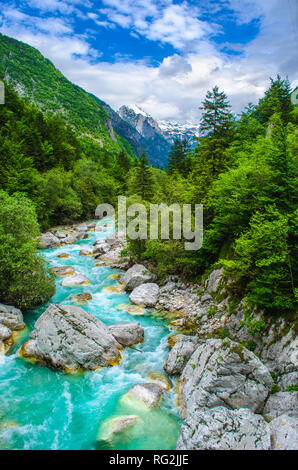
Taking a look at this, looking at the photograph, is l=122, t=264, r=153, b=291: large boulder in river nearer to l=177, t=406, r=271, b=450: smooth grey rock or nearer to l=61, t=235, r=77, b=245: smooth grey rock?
l=177, t=406, r=271, b=450: smooth grey rock

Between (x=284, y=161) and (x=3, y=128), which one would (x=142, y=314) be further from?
(x=3, y=128)

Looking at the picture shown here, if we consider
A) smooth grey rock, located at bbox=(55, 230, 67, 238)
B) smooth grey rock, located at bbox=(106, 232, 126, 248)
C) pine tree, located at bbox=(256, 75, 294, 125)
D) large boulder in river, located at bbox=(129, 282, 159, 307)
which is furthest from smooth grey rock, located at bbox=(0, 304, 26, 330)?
pine tree, located at bbox=(256, 75, 294, 125)

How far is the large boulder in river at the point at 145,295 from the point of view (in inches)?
698

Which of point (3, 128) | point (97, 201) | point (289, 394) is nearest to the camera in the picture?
point (289, 394)

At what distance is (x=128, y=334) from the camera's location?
13.6 meters

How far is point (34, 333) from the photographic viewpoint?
516 inches

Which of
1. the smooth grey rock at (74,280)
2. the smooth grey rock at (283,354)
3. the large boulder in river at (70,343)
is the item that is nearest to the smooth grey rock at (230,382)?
the smooth grey rock at (283,354)

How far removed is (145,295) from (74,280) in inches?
266

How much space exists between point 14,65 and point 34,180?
11935 centimetres

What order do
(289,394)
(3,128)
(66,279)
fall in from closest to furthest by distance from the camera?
(289,394) < (66,279) < (3,128)

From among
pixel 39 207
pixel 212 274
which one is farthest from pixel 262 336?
pixel 39 207

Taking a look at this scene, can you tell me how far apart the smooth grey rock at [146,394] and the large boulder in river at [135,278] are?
9878 millimetres

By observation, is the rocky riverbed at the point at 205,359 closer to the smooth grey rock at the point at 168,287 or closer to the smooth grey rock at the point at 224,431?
the smooth grey rock at the point at 224,431

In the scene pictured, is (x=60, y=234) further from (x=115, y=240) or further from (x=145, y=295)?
(x=145, y=295)
